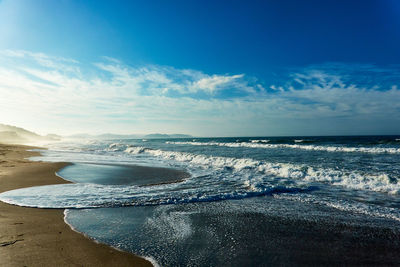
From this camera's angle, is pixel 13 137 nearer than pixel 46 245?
No

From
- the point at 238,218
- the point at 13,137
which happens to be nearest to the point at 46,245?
the point at 238,218

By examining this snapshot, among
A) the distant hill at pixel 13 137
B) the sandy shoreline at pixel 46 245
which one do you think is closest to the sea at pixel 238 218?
the sandy shoreline at pixel 46 245

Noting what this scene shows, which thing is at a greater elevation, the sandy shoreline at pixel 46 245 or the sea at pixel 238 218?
the sandy shoreline at pixel 46 245

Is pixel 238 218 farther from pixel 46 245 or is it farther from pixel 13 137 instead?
pixel 13 137

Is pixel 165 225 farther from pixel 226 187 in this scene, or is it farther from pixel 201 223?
pixel 226 187

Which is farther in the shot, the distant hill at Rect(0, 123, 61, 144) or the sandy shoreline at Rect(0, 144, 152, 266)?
the distant hill at Rect(0, 123, 61, 144)

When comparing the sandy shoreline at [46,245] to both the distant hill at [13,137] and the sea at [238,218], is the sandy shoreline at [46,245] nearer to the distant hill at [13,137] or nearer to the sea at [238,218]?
the sea at [238,218]

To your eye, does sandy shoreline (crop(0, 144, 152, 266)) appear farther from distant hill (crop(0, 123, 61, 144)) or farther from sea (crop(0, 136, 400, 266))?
distant hill (crop(0, 123, 61, 144))

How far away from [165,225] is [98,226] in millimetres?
1433

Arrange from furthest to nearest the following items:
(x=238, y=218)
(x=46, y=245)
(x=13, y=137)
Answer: (x=13, y=137) → (x=238, y=218) → (x=46, y=245)

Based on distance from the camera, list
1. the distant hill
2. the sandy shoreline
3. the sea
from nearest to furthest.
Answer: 1. the sandy shoreline
2. the sea
3. the distant hill

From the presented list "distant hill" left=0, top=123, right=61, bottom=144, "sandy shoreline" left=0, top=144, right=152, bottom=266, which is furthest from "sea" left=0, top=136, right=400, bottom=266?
"distant hill" left=0, top=123, right=61, bottom=144

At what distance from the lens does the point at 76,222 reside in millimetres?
4992

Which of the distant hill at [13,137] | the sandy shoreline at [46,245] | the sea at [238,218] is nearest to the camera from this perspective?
the sandy shoreline at [46,245]
